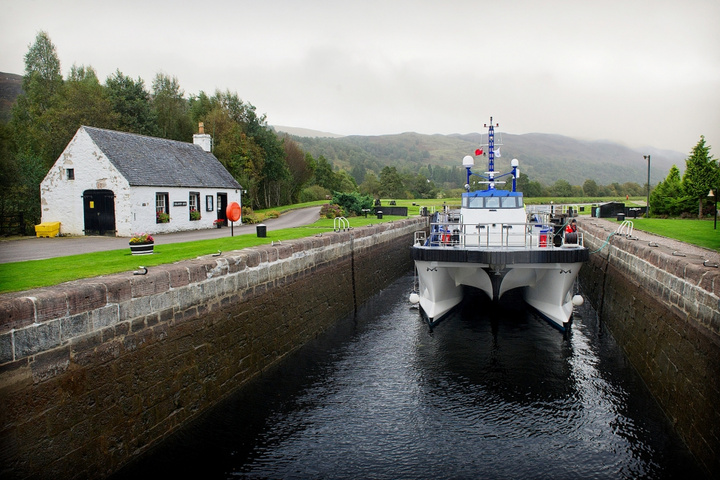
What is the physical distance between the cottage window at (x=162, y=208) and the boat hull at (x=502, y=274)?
1400 centimetres

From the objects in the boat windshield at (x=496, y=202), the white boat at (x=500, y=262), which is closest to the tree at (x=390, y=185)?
the boat windshield at (x=496, y=202)

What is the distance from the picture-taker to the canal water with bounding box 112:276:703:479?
8375mm

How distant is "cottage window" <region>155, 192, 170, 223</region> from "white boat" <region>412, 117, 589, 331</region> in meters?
13.9

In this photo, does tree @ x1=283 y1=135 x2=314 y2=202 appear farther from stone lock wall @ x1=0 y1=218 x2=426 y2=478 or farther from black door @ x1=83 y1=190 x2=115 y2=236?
stone lock wall @ x1=0 y1=218 x2=426 y2=478

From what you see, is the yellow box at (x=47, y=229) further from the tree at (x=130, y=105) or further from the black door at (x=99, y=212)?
the tree at (x=130, y=105)

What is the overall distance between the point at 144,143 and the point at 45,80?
2827 cm

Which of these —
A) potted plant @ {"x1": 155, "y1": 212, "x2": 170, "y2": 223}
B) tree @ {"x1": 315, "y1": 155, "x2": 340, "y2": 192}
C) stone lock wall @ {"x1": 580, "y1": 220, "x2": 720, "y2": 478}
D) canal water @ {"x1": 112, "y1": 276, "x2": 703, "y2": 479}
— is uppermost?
tree @ {"x1": 315, "y1": 155, "x2": 340, "y2": 192}

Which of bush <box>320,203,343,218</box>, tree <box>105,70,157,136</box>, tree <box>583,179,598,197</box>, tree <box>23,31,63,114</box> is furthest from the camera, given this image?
tree <box>583,179,598,197</box>

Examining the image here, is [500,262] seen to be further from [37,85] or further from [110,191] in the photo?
[37,85]

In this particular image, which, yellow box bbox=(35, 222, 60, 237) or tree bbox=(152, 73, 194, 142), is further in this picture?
tree bbox=(152, 73, 194, 142)

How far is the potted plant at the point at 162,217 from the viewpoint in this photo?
80.5 feet

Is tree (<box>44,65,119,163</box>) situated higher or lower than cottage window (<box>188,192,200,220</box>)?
higher

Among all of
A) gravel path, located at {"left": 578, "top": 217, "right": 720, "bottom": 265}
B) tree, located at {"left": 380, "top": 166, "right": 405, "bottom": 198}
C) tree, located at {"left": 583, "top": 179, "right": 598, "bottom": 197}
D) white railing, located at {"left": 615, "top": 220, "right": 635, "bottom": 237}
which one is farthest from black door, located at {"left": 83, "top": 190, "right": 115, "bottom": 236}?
tree, located at {"left": 583, "top": 179, "right": 598, "bottom": 197}

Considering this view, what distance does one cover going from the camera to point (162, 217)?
24688mm
